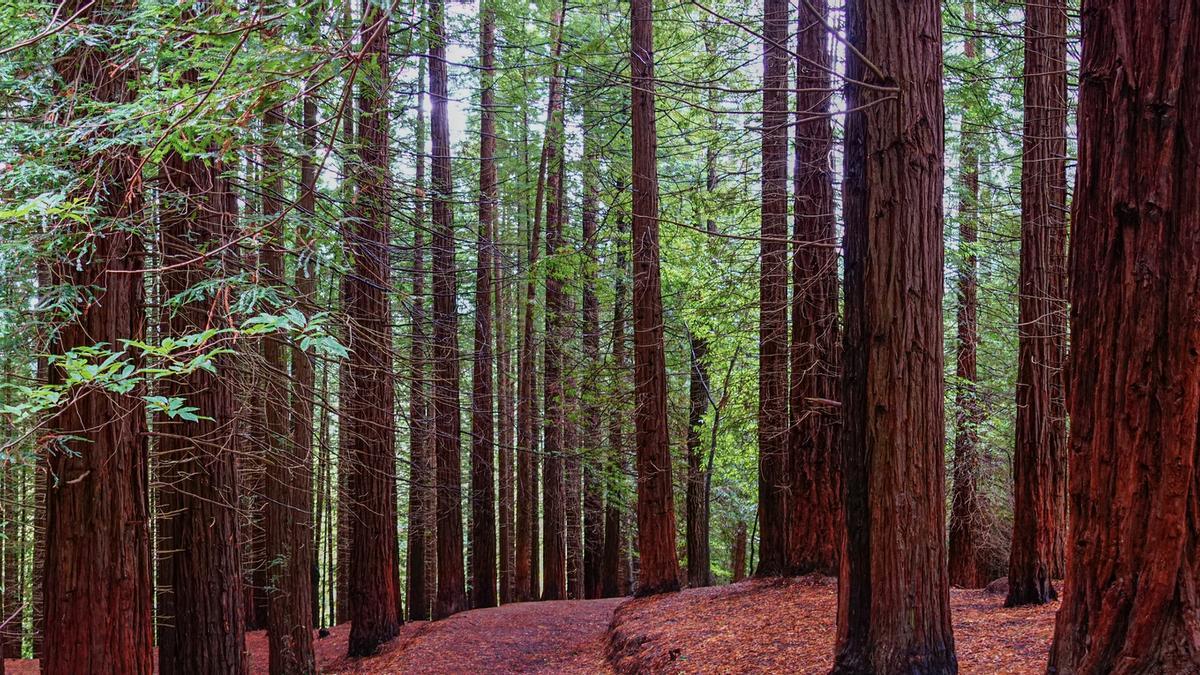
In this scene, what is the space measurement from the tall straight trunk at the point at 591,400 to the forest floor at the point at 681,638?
3.69m

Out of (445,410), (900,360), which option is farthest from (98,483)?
(445,410)

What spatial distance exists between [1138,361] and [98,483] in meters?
6.42

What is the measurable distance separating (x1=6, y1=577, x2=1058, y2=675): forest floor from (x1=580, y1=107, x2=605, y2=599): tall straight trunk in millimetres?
3686

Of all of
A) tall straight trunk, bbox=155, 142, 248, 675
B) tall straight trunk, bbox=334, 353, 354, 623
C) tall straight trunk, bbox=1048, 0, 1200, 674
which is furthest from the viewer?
tall straight trunk, bbox=334, 353, 354, 623

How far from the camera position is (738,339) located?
14484 millimetres

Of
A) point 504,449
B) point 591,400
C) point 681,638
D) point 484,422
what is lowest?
point 681,638

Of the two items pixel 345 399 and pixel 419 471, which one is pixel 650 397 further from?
pixel 419 471

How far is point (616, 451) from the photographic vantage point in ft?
55.4

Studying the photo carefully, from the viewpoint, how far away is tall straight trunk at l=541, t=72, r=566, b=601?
1773 cm

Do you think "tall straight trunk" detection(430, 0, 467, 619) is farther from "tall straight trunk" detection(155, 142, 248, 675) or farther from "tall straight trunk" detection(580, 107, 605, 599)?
"tall straight trunk" detection(155, 142, 248, 675)

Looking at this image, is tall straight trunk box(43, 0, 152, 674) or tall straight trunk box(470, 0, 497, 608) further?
tall straight trunk box(470, 0, 497, 608)

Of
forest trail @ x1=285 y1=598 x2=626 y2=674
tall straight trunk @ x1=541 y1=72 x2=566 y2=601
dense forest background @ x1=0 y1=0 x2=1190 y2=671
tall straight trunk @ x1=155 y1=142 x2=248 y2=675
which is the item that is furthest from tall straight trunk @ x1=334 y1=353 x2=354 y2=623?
tall straight trunk @ x1=541 y1=72 x2=566 y2=601

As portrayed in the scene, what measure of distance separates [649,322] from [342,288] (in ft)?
15.6

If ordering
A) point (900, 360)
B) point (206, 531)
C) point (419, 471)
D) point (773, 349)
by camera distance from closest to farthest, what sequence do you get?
point (900, 360), point (206, 531), point (773, 349), point (419, 471)
